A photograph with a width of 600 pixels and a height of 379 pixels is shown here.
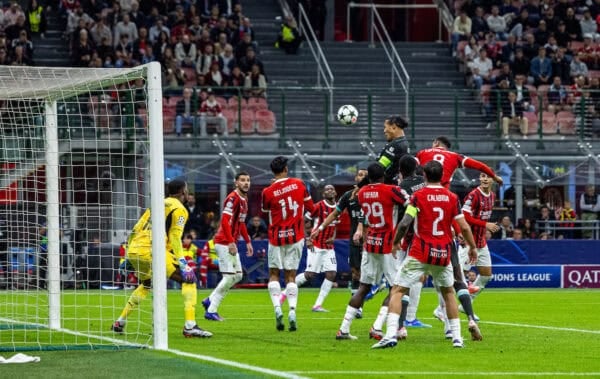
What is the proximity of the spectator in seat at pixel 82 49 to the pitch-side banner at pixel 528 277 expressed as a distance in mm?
13034

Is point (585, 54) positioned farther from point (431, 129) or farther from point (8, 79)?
point (8, 79)

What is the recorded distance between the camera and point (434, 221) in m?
14.6

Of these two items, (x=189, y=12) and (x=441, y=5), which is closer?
(x=189, y=12)

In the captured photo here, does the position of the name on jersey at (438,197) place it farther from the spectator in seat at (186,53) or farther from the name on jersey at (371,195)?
the spectator in seat at (186,53)

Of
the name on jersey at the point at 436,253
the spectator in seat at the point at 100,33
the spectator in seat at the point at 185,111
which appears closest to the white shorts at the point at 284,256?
the name on jersey at the point at 436,253

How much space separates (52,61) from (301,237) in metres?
21.2

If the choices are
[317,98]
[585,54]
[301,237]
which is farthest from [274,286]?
[585,54]

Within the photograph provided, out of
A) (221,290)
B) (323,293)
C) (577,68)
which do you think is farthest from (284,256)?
(577,68)

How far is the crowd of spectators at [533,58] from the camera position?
36.8 meters

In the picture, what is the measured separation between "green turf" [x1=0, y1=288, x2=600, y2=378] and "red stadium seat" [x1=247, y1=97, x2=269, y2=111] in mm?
13125

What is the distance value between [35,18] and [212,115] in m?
7.30

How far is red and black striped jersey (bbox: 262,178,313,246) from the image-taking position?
18.5 m

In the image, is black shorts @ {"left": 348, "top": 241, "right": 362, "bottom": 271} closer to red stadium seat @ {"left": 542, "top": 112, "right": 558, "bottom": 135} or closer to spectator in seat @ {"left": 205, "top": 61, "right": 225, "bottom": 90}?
red stadium seat @ {"left": 542, "top": 112, "right": 558, "bottom": 135}

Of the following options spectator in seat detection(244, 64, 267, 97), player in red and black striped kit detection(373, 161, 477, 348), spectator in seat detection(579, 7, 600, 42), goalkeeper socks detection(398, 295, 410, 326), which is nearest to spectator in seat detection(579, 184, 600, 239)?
spectator in seat detection(579, 7, 600, 42)
